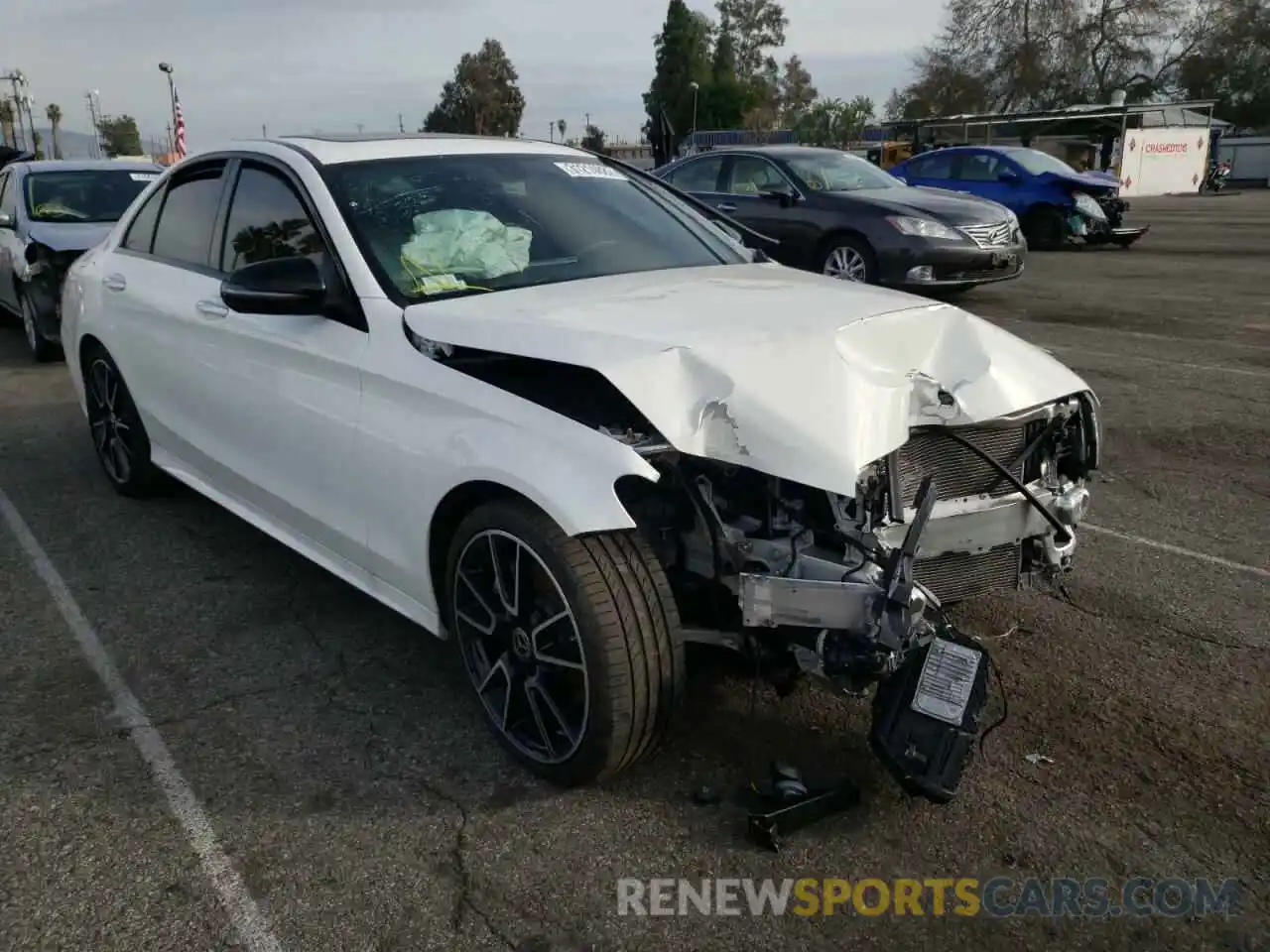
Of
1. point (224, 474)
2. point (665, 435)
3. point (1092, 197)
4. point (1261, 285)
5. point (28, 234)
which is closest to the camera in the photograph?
point (665, 435)

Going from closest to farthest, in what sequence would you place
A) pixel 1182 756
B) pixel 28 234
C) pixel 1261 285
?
pixel 1182 756 → pixel 28 234 → pixel 1261 285

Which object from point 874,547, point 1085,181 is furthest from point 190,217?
point 1085,181

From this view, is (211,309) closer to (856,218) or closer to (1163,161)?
(856,218)

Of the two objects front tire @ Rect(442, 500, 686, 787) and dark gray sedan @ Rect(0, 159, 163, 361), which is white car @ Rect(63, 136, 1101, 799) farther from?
dark gray sedan @ Rect(0, 159, 163, 361)

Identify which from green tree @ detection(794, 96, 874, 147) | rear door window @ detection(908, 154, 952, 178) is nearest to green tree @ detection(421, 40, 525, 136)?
green tree @ detection(794, 96, 874, 147)

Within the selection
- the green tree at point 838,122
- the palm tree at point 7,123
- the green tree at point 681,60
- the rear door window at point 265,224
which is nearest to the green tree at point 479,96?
the green tree at point 681,60

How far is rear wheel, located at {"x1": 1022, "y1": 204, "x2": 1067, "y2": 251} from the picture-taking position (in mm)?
17156

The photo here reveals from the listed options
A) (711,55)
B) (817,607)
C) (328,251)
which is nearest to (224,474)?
(328,251)

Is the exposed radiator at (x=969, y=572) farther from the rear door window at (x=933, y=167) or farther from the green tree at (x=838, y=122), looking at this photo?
the green tree at (x=838, y=122)

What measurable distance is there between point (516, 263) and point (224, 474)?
5.14ft

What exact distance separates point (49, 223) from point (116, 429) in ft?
16.1

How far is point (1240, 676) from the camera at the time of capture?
3510 millimetres

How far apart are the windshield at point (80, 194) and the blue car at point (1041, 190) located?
12306 mm

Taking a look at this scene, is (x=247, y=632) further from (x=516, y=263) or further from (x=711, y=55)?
(x=711, y=55)
